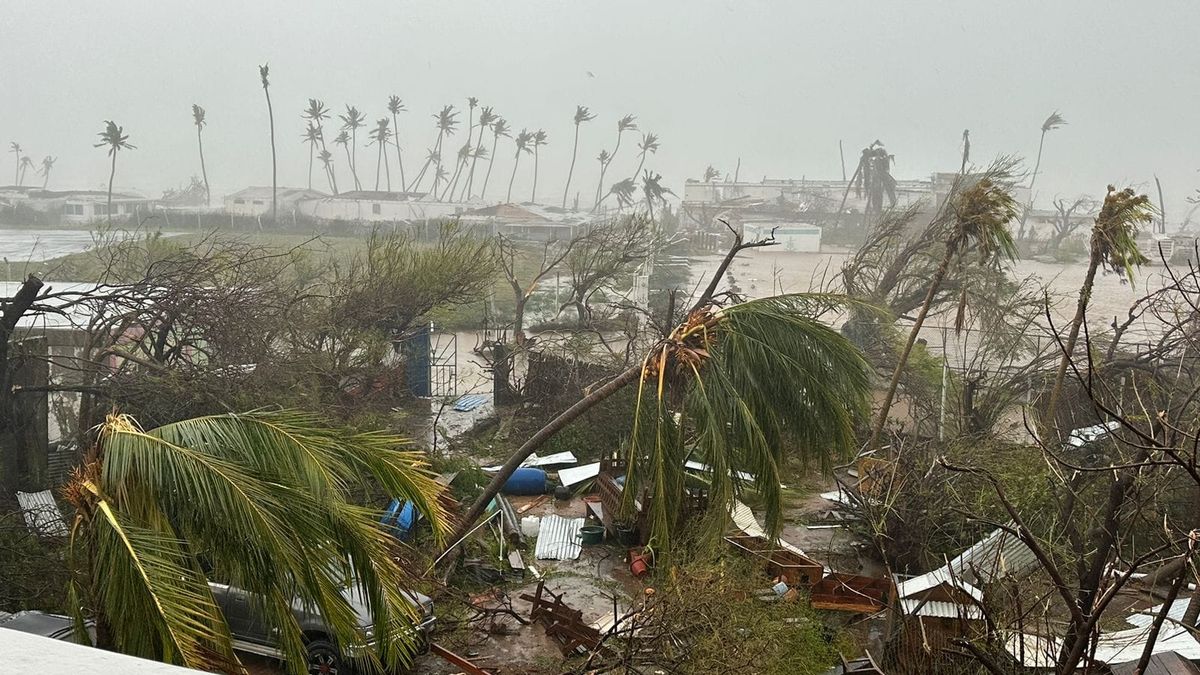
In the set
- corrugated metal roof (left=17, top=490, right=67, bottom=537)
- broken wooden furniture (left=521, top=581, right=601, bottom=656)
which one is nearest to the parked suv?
broken wooden furniture (left=521, top=581, right=601, bottom=656)

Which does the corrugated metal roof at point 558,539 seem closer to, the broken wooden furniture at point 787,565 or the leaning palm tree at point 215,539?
the broken wooden furniture at point 787,565

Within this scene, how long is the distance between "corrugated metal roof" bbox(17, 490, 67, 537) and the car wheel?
4.02 meters

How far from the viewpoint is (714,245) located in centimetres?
3588

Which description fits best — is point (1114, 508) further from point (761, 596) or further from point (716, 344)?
point (761, 596)

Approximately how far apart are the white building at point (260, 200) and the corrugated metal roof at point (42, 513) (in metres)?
33.8

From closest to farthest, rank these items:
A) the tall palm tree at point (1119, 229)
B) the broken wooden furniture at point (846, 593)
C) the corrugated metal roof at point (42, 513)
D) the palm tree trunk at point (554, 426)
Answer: the palm tree trunk at point (554, 426) < the corrugated metal roof at point (42, 513) < the broken wooden furniture at point (846, 593) < the tall palm tree at point (1119, 229)

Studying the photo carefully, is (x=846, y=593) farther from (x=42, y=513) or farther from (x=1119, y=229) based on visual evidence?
(x=42, y=513)

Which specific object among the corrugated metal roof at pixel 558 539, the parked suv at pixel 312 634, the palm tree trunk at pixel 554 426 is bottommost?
the corrugated metal roof at pixel 558 539

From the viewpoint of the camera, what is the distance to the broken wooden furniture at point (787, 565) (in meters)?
11.1

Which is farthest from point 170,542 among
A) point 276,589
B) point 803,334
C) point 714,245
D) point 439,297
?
point 714,245

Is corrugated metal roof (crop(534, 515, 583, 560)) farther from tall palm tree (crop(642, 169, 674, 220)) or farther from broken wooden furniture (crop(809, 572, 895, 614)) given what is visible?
tall palm tree (crop(642, 169, 674, 220))

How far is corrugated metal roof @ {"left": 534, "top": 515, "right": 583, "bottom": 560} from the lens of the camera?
41.2 ft

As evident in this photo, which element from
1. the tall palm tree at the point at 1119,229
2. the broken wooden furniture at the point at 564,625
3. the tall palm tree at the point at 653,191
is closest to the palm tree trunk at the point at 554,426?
the broken wooden furniture at the point at 564,625

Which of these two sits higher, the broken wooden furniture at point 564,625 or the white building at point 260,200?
the white building at point 260,200
